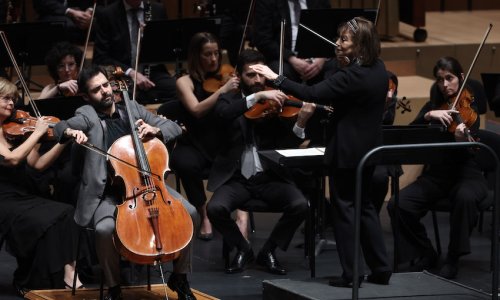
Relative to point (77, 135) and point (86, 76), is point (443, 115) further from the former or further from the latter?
point (77, 135)

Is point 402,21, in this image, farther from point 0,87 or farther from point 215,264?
point 0,87

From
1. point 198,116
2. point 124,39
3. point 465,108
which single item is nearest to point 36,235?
point 198,116

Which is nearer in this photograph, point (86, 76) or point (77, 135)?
point (77, 135)

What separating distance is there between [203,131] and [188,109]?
19 cm

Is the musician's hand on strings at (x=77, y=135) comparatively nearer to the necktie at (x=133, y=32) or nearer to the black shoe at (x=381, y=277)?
the black shoe at (x=381, y=277)

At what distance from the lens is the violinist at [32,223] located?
5.98 m

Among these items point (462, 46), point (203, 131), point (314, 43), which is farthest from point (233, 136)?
point (462, 46)

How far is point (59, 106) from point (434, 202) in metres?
2.21

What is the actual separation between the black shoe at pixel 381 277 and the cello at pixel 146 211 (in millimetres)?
915

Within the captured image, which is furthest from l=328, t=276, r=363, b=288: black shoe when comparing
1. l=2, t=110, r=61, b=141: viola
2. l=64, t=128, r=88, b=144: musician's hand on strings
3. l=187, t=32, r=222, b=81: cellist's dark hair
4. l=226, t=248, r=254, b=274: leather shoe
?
l=187, t=32, r=222, b=81: cellist's dark hair

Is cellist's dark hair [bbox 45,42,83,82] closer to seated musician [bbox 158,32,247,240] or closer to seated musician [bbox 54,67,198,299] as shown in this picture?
seated musician [bbox 158,32,247,240]

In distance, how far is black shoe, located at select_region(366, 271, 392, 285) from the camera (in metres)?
5.57

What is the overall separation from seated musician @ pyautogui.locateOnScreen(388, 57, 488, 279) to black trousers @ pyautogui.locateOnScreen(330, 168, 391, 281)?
981 mm

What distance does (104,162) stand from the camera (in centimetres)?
576
